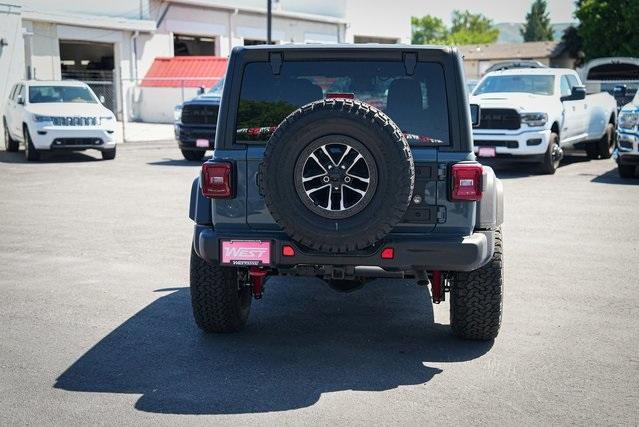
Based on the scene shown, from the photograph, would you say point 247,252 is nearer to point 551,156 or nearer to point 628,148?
point 628,148

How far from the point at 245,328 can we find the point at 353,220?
1511 millimetres

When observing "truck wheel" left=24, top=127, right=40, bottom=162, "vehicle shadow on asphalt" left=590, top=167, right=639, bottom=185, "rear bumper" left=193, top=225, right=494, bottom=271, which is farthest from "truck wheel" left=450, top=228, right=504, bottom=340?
"truck wheel" left=24, top=127, right=40, bottom=162

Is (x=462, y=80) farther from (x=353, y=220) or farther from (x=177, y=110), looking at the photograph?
(x=177, y=110)

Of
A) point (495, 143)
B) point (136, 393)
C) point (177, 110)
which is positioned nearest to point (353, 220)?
point (136, 393)

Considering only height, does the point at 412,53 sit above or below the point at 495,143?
above

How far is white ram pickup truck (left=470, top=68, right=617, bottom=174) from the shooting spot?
15055 millimetres

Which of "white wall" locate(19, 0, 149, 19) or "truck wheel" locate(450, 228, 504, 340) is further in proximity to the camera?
"white wall" locate(19, 0, 149, 19)

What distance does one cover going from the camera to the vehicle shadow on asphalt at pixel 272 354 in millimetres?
4645

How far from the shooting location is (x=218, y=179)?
5262mm

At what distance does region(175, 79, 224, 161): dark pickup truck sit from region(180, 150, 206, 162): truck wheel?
0.29 meters

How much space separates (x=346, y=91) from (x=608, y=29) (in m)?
48.1

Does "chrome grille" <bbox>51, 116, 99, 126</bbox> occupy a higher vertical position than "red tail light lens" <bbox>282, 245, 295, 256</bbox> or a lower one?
higher

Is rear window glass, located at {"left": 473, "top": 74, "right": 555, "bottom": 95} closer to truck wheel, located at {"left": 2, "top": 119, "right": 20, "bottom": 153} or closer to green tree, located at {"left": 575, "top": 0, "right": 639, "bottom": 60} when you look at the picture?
truck wheel, located at {"left": 2, "top": 119, "right": 20, "bottom": 153}

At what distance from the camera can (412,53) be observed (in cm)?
534
